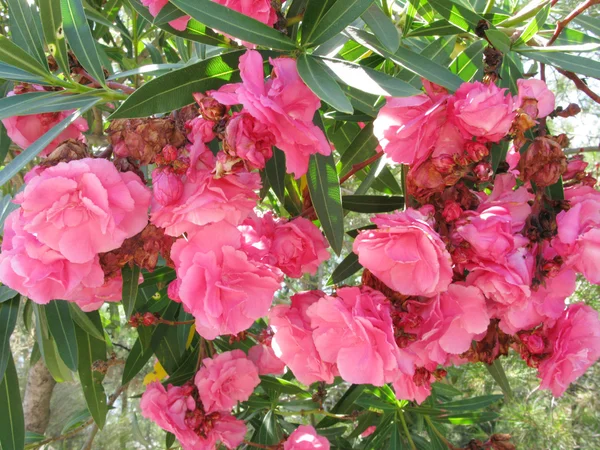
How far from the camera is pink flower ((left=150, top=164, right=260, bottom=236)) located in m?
0.83

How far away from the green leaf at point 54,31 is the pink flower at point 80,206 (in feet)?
1.10

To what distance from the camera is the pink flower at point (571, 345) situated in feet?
3.11

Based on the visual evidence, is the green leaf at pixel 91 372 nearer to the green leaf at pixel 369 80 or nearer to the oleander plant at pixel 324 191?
the oleander plant at pixel 324 191

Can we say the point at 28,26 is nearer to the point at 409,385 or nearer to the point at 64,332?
the point at 64,332

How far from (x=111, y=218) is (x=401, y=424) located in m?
1.39

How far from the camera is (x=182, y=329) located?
1584 millimetres

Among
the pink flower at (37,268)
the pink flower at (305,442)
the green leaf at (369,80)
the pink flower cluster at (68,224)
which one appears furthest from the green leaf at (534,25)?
the pink flower at (305,442)

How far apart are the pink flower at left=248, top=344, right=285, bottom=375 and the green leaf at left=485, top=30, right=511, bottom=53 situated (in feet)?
3.00

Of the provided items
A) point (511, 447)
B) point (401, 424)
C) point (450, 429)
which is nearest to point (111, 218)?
point (511, 447)

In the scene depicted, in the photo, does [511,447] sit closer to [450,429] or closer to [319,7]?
[319,7]

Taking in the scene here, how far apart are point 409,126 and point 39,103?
651mm

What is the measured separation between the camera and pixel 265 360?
149 cm

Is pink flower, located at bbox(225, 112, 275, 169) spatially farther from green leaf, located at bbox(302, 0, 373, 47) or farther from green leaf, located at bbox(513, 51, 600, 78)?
green leaf, located at bbox(513, 51, 600, 78)

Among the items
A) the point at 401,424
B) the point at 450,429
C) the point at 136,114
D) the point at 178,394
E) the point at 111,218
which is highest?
the point at 136,114
